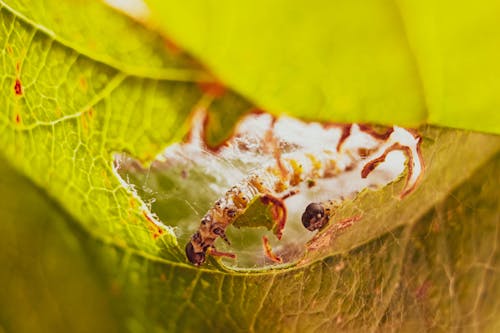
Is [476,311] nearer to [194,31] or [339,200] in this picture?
[339,200]

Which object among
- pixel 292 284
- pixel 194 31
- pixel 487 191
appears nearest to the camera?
pixel 194 31

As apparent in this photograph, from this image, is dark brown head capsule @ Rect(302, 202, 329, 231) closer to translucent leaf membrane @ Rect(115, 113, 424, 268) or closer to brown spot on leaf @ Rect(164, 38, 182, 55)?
translucent leaf membrane @ Rect(115, 113, 424, 268)

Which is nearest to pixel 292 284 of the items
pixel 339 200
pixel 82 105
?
pixel 339 200

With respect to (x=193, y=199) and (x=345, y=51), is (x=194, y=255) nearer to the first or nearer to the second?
(x=193, y=199)

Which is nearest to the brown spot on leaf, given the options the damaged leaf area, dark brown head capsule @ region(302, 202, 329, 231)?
the damaged leaf area

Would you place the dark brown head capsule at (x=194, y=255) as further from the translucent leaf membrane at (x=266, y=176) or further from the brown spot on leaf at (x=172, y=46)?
the brown spot on leaf at (x=172, y=46)

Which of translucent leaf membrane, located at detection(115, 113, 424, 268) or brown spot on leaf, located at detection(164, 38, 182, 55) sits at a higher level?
brown spot on leaf, located at detection(164, 38, 182, 55)

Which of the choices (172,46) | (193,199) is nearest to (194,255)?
(193,199)
